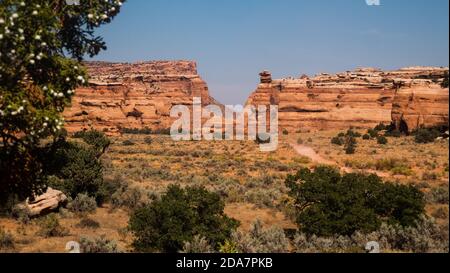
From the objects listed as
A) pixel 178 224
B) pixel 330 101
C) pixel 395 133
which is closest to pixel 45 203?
pixel 178 224

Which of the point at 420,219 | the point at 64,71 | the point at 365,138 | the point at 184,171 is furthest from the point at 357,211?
the point at 365,138

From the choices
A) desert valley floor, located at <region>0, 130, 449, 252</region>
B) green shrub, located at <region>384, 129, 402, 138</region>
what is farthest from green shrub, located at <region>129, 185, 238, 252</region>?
green shrub, located at <region>384, 129, 402, 138</region>

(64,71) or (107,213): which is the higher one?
(64,71)

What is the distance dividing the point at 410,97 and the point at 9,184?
53292mm

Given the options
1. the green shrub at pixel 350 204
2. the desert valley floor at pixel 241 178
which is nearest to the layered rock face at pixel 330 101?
the desert valley floor at pixel 241 178

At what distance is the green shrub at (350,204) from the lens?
39.7 ft

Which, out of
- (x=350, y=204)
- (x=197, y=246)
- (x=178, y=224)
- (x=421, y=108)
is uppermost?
(x=421, y=108)

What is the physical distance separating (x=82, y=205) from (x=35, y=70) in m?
8.82

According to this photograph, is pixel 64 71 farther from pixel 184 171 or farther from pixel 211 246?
pixel 184 171

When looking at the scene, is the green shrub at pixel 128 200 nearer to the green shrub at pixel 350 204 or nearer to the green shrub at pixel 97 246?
the green shrub at pixel 97 246

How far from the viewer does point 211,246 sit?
440 inches

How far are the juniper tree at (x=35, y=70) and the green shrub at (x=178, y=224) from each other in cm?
297

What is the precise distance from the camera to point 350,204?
12.6 m

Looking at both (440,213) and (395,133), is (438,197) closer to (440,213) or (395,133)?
(440,213)
